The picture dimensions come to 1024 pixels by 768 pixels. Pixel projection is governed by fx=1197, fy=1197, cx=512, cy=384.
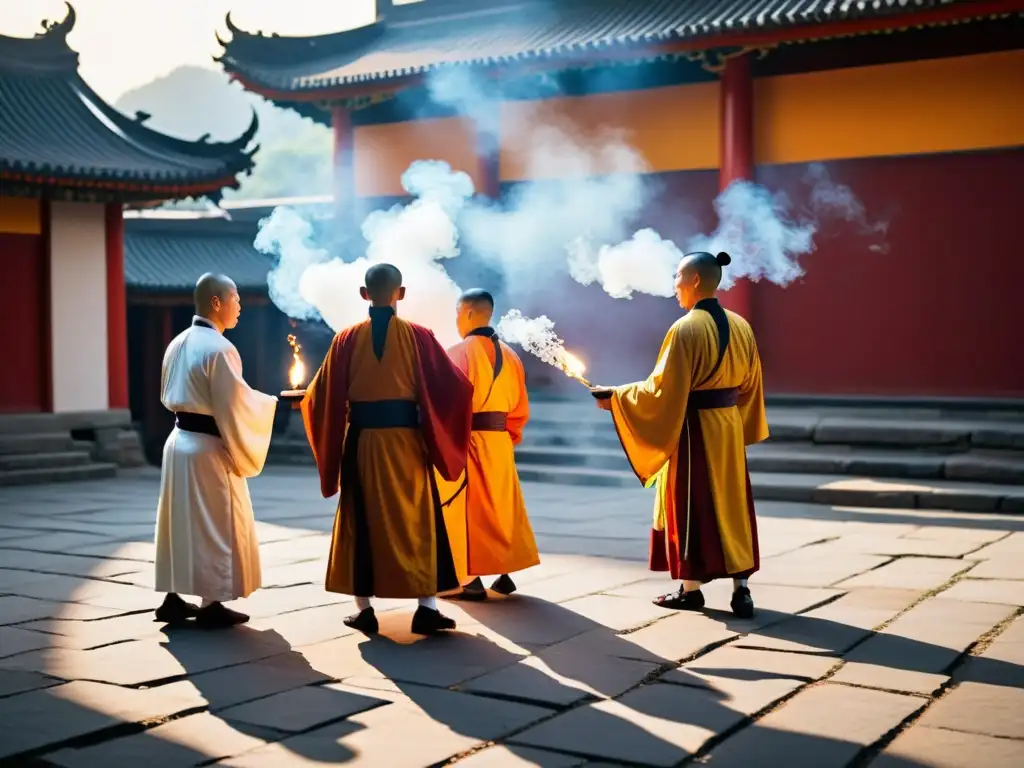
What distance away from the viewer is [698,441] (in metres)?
5.46

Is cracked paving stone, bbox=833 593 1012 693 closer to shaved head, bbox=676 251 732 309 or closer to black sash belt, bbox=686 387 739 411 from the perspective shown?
black sash belt, bbox=686 387 739 411

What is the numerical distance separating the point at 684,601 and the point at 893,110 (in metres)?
8.18

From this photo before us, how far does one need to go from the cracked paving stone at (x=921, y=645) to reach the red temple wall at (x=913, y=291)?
6.75 m

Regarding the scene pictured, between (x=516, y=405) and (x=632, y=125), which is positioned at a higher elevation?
(x=632, y=125)

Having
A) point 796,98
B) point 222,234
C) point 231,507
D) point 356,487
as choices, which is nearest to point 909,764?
point 356,487

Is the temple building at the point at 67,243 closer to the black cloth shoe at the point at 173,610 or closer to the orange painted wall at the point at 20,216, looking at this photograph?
the orange painted wall at the point at 20,216

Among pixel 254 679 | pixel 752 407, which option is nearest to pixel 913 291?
pixel 752 407

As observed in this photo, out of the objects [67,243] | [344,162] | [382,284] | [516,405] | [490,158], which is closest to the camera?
[382,284]

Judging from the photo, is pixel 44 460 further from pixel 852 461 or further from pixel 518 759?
pixel 518 759

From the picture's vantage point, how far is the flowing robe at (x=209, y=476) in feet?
17.1

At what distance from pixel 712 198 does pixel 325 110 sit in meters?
5.63

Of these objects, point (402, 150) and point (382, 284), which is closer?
point (382, 284)

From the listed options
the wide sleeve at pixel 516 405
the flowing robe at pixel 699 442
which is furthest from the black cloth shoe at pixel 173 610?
the flowing robe at pixel 699 442

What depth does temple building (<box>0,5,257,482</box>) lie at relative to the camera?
12.5m
